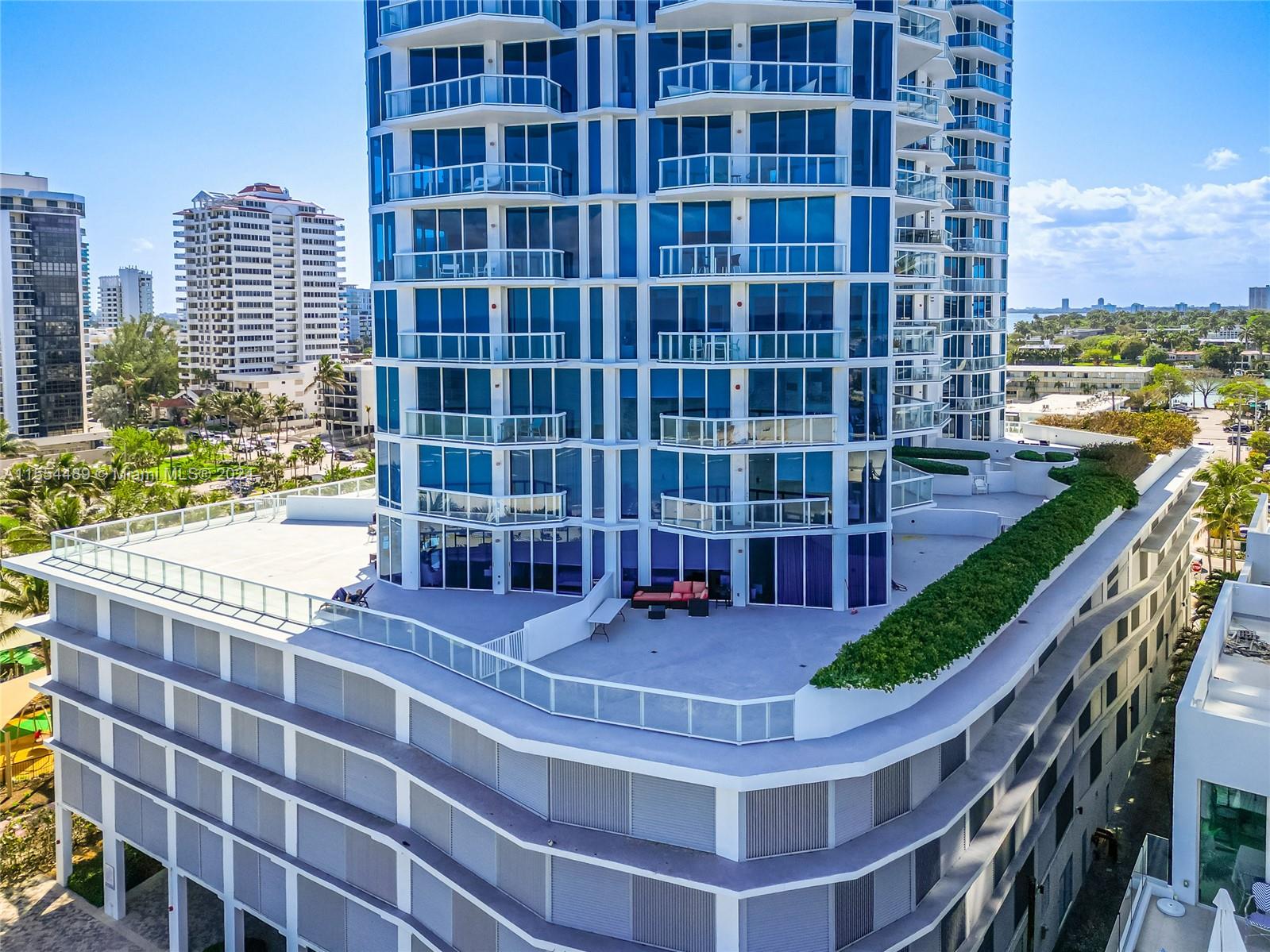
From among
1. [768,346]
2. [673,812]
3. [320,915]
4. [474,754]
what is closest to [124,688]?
[320,915]

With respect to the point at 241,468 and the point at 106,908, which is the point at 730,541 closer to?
the point at 106,908

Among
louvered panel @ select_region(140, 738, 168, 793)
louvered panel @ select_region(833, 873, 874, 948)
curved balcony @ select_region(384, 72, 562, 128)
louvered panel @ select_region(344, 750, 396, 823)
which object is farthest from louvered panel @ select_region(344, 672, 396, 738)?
curved balcony @ select_region(384, 72, 562, 128)

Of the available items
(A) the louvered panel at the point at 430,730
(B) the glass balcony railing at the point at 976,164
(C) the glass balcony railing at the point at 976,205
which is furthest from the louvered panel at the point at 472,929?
(B) the glass balcony railing at the point at 976,164

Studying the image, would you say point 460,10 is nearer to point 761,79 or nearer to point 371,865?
point 761,79

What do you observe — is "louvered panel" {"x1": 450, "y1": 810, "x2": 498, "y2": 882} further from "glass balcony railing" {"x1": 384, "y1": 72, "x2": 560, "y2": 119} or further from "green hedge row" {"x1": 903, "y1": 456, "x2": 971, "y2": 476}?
"green hedge row" {"x1": 903, "y1": 456, "x2": 971, "y2": 476}

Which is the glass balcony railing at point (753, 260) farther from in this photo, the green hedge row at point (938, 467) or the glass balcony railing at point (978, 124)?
the glass balcony railing at point (978, 124)

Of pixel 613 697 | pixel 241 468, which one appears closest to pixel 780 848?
pixel 613 697
